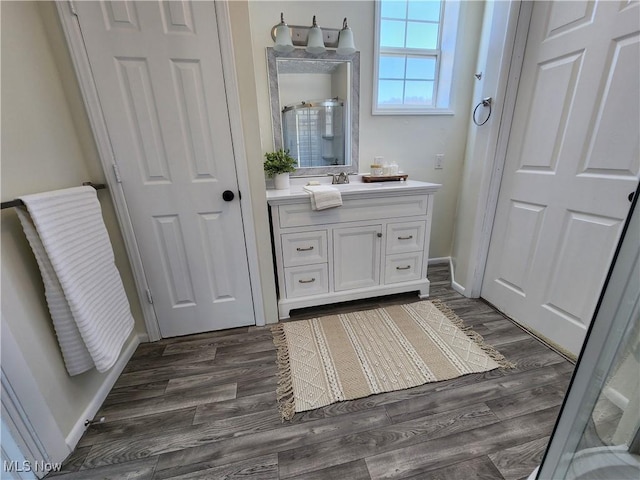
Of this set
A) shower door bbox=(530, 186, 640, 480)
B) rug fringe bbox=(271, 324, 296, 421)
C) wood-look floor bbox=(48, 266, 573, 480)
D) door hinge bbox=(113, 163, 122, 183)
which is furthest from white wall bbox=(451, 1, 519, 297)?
door hinge bbox=(113, 163, 122, 183)

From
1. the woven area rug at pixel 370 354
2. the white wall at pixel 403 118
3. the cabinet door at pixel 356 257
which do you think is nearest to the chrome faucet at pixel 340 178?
the white wall at pixel 403 118

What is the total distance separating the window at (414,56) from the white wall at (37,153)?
1.91 meters

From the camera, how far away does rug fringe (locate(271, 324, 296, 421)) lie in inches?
47.8

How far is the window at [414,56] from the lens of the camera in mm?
2020

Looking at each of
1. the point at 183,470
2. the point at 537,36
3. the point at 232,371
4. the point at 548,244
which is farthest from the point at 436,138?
the point at 183,470

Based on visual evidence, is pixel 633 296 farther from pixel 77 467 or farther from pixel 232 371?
pixel 77 467

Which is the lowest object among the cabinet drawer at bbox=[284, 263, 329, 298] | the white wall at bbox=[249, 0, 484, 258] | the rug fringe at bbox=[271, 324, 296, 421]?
the rug fringe at bbox=[271, 324, 296, 421]

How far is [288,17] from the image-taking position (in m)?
1.83

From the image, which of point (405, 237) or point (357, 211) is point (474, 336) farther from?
point (357, 211)

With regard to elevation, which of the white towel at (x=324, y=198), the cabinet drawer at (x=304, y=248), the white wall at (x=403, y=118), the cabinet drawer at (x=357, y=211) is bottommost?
the cabinet drawer at (x=304, y=248)

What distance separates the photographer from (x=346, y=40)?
1.84 metres

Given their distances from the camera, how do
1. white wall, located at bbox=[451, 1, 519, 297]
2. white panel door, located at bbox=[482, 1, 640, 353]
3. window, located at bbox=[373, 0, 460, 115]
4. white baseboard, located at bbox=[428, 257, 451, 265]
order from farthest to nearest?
1. white baseboard, located at bbox=[428, 257, 451, 265]
2. window, located at bbox=[373, 0, 460, 115]
3. white wall, located at bbox=[451, 1, 519, 297]
4. white panel door, located at bbox=[482, 1, 640, 353]

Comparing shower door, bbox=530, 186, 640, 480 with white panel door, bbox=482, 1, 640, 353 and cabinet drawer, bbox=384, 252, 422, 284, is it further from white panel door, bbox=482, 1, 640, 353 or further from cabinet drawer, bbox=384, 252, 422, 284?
cabinet drawer, bbox=384, 252, 422, 284

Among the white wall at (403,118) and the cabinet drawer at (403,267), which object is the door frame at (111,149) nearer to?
the white wall at (403,118)
